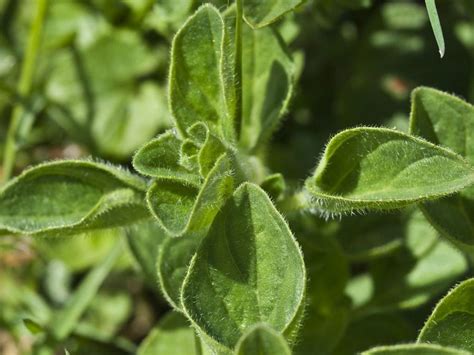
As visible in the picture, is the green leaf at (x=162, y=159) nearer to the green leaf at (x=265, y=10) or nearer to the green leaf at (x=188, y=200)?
the green leaf at (x=188, y=200)

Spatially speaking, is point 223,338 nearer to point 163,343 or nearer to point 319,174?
point 319,174

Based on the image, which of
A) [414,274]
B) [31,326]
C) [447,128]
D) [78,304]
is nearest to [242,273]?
[447,128]

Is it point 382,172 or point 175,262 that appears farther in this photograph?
point 175,262

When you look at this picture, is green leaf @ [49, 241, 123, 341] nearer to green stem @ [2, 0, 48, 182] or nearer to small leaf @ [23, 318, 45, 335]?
small leaf @ [23, 318, 45, 335]

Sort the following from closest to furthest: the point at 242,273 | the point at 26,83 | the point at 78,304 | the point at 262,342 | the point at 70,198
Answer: the point at 262,342 → the point at 242,273 → the point at 70,198 → the point at 78,304 → the point at 26,83

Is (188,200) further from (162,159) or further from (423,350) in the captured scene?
(423,350)

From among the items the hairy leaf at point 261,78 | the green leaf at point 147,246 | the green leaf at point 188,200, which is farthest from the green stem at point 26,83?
the green leaf at point 188,200

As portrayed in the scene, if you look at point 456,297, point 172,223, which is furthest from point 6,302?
point 456,297
